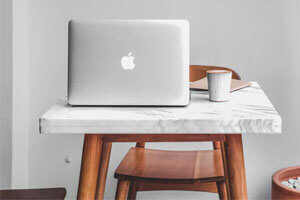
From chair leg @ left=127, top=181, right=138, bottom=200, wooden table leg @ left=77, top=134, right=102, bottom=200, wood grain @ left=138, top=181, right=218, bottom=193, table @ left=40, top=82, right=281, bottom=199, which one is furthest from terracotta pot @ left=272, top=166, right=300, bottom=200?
wooden table leg @ left=77, top=134, right=102, bottom=200

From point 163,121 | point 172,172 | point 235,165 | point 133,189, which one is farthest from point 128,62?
point 133,189

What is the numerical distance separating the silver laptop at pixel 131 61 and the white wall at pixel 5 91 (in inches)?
49.2

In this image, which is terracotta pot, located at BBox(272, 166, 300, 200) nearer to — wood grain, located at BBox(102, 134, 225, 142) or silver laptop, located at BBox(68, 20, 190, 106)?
wood grain, located at BBox(102, 134, 225, 142)

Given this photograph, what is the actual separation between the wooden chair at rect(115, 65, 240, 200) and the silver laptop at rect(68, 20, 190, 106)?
1.59 ft

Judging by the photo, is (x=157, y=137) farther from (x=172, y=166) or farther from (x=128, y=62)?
(x=172, y=166)

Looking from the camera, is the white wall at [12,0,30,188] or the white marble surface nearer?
the white marble surface

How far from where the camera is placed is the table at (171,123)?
100cm

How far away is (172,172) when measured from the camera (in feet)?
5.28

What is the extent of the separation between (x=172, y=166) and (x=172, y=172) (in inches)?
2.6

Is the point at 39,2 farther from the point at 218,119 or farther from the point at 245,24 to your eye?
the point at 218,119

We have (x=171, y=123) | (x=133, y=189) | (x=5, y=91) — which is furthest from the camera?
(x=5, y=91)

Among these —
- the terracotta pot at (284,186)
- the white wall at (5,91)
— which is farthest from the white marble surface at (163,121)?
the white wall at (5,91)

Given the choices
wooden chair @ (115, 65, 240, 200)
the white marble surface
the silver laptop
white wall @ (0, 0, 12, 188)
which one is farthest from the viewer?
white wall @ (0, 0, 12, 188)

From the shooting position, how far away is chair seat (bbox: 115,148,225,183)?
1.56 metres
